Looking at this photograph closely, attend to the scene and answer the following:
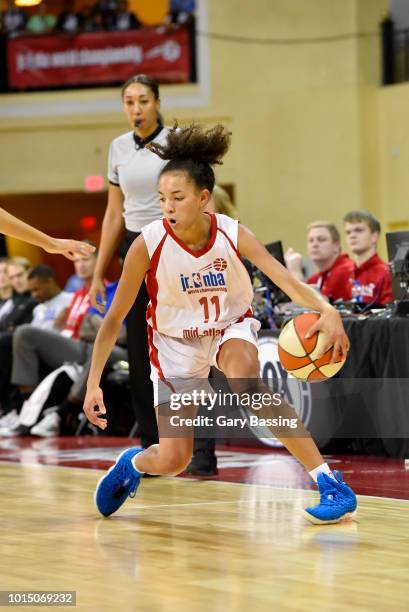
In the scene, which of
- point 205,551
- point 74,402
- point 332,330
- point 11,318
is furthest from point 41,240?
point 11,318

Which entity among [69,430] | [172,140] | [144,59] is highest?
[144,59]

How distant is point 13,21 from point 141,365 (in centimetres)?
1297

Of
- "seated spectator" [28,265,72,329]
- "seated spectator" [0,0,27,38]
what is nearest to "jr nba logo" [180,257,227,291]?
"seated spectator" [28,265,72,329]

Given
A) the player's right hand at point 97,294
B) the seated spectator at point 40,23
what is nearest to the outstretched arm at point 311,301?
the player's right hand at point 97,294

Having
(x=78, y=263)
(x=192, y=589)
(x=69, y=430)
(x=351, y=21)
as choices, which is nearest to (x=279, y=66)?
(x=351, y=21)

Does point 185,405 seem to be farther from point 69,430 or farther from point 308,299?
point 69,430

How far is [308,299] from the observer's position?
14.1 ft

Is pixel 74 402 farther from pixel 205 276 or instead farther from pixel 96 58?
pixel 96 58

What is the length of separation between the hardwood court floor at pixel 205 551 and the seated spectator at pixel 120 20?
1269cm

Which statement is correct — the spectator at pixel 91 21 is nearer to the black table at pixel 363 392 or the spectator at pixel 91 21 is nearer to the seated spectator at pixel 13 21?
the seated spectator at pixel 13 21

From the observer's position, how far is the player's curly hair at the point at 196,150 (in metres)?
4.59

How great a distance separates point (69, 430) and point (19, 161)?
9090 millimetres

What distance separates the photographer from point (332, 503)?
4.43 m

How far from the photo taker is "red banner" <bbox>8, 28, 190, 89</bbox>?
55.6 ft
